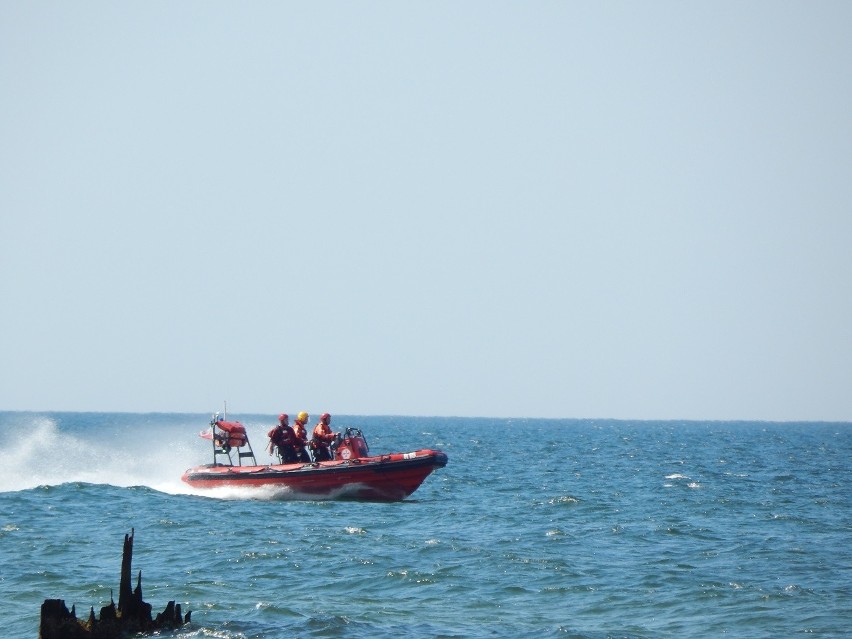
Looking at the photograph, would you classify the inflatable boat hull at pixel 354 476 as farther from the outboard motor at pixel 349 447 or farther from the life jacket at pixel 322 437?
the life jacket at pixel 322 437

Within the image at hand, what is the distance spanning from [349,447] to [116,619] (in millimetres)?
18076

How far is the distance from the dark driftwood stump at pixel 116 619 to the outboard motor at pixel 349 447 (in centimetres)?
1683

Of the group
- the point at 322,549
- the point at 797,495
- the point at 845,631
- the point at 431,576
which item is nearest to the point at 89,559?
the point at 322,549

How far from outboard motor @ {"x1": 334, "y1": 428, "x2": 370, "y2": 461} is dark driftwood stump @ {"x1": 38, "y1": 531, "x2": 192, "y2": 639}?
16828mm

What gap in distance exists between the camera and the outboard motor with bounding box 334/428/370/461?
33.7 metres

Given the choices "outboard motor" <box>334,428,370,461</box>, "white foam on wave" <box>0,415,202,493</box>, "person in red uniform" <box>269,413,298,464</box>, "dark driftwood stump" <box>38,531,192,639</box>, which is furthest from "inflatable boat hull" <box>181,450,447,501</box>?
"dark driftwood stump" <box>38,531,192,639</box>

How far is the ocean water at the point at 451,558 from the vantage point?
1825 centimetres

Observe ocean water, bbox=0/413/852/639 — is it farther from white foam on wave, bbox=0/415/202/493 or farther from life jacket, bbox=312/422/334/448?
life jacket, bbox=312/422/334/448

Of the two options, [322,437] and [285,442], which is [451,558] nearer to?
[322,437]

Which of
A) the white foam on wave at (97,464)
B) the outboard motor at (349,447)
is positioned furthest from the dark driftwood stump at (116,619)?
the white foam on wave at (97,464)

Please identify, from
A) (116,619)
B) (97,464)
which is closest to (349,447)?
(116,619)

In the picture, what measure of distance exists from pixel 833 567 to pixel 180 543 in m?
14.1

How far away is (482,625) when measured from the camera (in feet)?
58.9

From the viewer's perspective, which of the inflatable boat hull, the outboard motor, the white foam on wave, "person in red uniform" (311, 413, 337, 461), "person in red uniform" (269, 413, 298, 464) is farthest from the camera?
the white foam on wave
